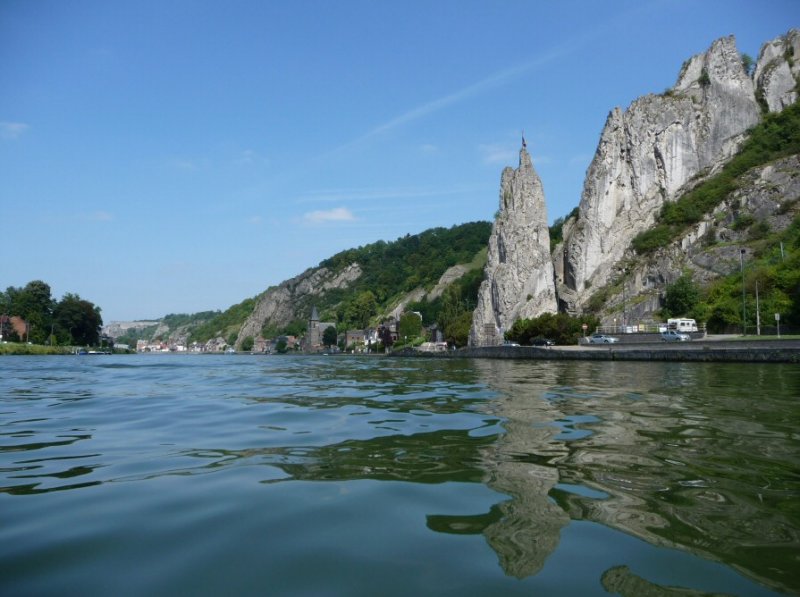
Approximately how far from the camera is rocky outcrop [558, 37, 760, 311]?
95625 millimetres

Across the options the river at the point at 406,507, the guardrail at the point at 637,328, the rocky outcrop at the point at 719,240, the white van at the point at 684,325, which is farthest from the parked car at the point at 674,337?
the river at the point at 406,507

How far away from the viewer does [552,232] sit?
14000 centimetres

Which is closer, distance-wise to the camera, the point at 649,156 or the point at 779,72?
the point at 649,156

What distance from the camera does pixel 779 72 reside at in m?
101

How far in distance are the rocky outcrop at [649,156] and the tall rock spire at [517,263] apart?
4.75 metres

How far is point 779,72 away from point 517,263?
58.7 m

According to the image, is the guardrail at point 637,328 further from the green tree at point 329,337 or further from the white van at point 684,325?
the green tree at point 329,337

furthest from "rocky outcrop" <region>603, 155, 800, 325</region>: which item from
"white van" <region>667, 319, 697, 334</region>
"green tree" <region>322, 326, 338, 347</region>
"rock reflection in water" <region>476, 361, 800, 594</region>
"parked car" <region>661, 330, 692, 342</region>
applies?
"green tree" <region>322, 326, 338, 347</region>

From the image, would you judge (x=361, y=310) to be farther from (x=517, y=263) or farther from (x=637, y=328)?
(x=637, y=328)

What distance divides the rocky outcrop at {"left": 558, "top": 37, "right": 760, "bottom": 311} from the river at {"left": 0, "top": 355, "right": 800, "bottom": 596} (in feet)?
304

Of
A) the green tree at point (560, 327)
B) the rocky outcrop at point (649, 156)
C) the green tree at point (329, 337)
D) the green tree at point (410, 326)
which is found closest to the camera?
the green tree at point (560, 327)

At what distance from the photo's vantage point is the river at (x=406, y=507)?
2.88m

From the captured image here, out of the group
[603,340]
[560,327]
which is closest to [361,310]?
[560,327]

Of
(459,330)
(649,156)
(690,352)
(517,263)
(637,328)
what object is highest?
(649,156)
